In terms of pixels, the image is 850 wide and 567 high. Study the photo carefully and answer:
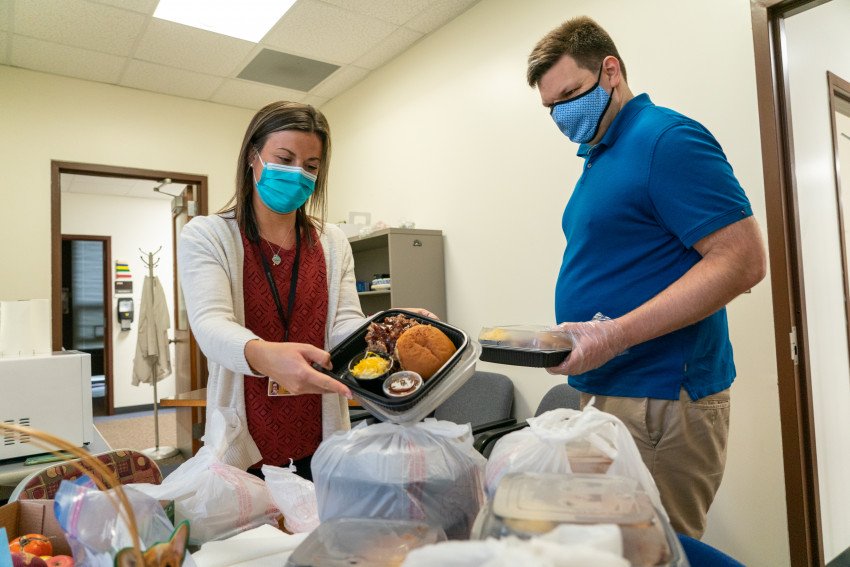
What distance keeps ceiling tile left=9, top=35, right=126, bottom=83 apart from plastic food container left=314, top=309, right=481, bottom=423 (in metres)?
3.53

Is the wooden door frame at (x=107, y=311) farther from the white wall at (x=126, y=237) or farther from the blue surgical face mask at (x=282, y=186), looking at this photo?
the blue surgical face mask at (x=282, y=186)

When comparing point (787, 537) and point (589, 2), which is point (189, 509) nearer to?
point (787, 537)

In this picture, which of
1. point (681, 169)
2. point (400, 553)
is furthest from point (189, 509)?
point (681, 169)

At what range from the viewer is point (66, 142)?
12.3 ft

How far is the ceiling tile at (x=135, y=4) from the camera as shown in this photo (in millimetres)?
2848

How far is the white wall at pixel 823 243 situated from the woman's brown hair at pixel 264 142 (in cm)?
174

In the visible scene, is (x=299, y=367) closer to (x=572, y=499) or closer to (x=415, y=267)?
(x=572, y=499)

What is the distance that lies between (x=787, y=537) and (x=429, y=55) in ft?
9.91

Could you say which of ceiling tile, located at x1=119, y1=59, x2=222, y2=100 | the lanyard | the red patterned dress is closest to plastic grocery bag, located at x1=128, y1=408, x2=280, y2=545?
the red patterned dress

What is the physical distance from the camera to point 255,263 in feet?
4.13

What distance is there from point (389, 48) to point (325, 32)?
47cm

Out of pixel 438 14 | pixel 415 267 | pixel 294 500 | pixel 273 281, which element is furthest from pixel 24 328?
pixel 438 14

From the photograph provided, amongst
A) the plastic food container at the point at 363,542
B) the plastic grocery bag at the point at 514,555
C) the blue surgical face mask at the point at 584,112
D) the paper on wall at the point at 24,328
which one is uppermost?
the blue surgical face mask at the point at 584,112

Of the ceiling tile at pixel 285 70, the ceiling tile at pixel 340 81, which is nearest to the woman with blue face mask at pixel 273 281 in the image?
the ceiling tile at pixel 285 70
